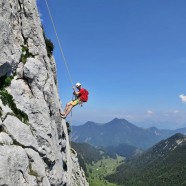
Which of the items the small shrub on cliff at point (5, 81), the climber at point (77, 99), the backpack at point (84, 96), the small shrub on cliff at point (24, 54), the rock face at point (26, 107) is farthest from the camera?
the backpack at point (84, 96)

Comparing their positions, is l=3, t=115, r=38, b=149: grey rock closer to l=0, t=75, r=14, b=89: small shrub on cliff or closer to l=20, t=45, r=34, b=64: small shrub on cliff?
l=0, t=75, r=14, b=89: small shrub on cliff

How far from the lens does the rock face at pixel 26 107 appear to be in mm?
26594


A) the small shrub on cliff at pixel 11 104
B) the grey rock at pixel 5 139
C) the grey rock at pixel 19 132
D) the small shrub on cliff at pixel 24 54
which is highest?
the small shrub on cliff at pixel 24 54

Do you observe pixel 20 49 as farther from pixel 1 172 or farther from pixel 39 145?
pixel 1 172

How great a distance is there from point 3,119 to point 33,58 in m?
9.52

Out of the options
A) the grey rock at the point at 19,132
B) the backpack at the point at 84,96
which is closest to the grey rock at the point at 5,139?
the grey rock at the point at 19,132

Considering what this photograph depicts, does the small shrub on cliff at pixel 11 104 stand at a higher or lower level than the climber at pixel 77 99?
lower

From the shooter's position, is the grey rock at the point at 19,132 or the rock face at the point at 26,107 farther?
the grey rock at the point at 19,132

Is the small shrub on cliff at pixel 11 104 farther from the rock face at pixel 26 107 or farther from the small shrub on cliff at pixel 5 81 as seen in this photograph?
the small shrub on cliff at pixel 5 81

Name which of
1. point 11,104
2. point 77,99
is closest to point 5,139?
point 11,104

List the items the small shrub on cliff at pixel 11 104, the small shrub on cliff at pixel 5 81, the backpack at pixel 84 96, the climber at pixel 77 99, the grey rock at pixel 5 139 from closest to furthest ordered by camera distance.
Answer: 1. the grey rock at pixel 5 139
2. the small shrub on cliff at pixel 11 104
3. the small shrub on cliff at pixel 5 81
4. the climber at pixel 77 99
5. the backpack at pixel 84 96

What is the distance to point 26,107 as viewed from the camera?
31469mm

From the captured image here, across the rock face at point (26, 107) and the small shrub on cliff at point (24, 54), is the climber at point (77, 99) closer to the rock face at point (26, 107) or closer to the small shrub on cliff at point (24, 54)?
the rock face at point (26, 107)

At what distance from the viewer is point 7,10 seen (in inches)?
1237
